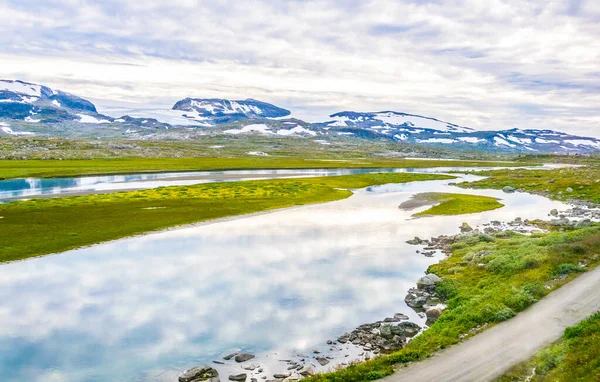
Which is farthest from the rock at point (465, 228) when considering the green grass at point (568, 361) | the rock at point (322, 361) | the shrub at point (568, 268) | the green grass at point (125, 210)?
the rock at point (322, 361)

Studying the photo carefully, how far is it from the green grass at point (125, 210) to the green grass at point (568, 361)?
146 feet

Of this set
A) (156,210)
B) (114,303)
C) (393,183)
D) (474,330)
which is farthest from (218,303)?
(393,183)

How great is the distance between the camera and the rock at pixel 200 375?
21.9 meters

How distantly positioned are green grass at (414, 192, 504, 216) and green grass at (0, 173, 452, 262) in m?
19.9

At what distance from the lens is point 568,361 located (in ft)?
62.4

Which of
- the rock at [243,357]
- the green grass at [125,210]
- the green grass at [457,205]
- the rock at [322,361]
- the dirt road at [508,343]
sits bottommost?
the green grass at [125,210]

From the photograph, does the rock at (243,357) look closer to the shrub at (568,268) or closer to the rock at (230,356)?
the rock at (230,356)

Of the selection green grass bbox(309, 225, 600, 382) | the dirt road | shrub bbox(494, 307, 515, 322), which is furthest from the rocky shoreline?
the dirt road

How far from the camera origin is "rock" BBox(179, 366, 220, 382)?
21.9 m

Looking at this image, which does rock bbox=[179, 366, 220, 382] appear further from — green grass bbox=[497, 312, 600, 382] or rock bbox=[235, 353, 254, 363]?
green grass bbox=[497, 312, 600, 382]

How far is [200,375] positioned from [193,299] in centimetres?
1132

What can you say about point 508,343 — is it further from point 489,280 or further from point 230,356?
point 230,356

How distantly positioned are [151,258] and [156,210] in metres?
28.3

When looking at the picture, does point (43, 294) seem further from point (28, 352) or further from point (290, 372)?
point (290, 372)
